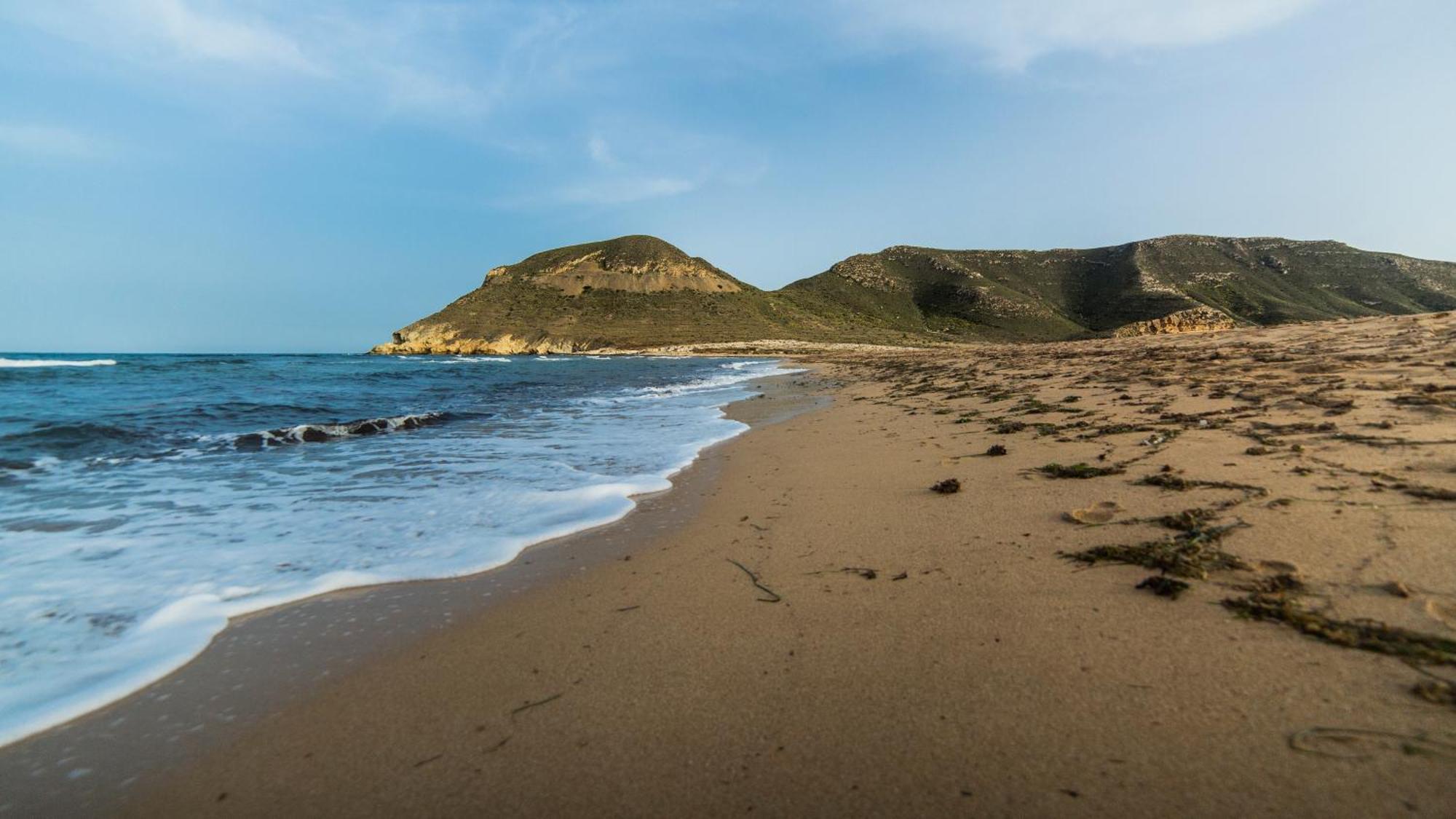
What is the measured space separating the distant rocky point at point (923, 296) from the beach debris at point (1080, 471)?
52.4m

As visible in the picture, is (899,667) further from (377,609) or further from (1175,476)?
(1175,476)

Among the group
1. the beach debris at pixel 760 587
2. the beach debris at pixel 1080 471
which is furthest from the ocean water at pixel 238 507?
the beach debris at pixel 1080 471

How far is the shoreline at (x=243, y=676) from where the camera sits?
1.68m

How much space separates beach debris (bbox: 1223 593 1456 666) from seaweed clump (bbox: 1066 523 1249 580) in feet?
0.84

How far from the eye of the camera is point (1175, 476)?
11.5 ft

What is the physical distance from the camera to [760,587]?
2691 millimetres

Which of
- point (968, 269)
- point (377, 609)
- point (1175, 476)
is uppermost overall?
point (968, 269)

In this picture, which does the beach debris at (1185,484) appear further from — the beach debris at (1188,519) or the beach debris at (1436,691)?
the beach debris at (1436,691)

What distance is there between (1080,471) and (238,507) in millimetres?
6384

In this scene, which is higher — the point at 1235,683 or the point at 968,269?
the point at 968,269

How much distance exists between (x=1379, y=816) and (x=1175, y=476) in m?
2.80

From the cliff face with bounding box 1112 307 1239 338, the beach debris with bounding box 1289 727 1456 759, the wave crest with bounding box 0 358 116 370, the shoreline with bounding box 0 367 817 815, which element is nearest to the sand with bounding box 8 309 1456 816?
the beach debris with bounding box 1289 727 1456 759

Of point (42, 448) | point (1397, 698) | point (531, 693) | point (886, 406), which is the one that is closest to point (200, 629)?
point (531, 693)

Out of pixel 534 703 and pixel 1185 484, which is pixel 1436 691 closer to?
pixel 1185 484
